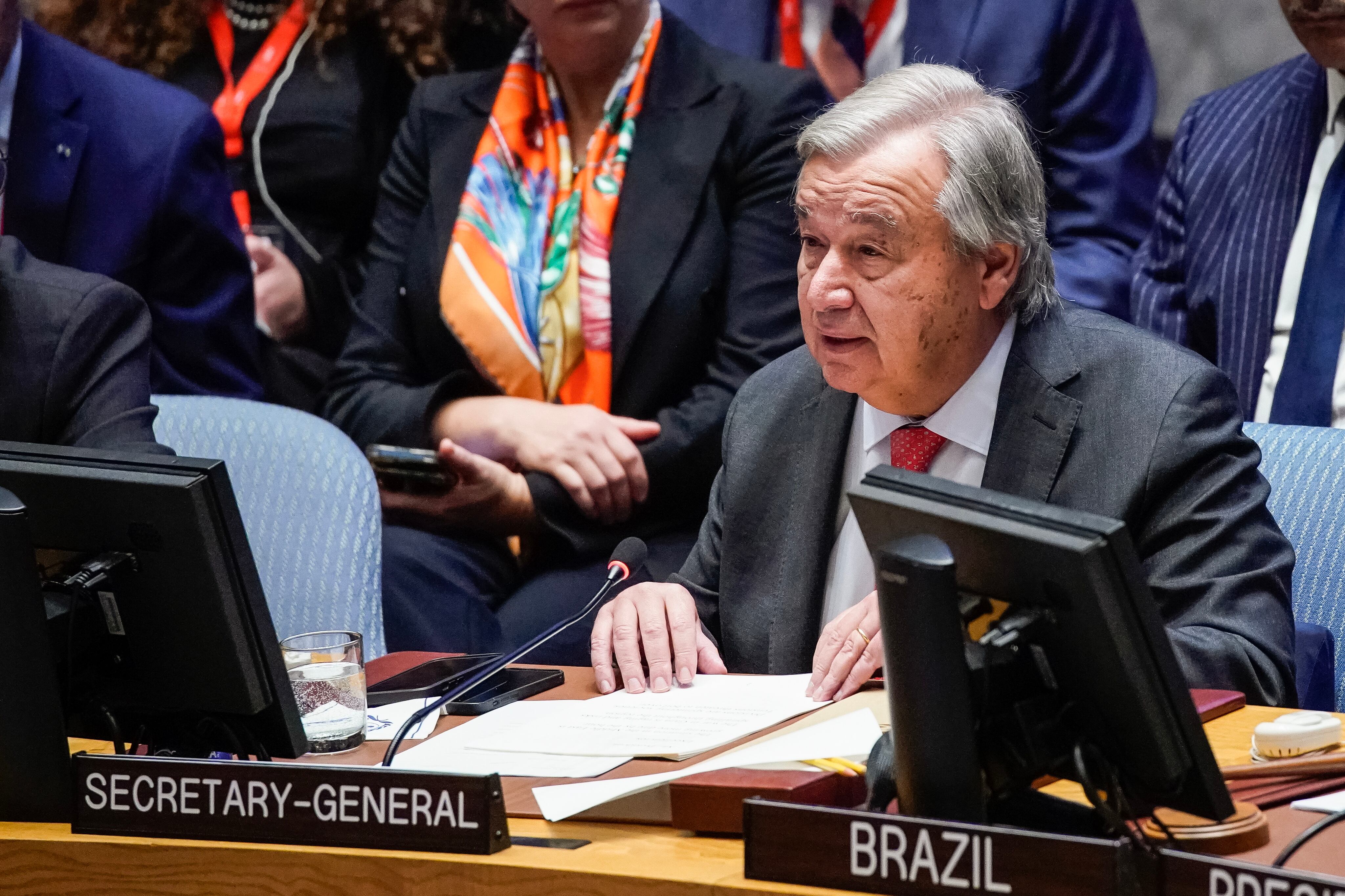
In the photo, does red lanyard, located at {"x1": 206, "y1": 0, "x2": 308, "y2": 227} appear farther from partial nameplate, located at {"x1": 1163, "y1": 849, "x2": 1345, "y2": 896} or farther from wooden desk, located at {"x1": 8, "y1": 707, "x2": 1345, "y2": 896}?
partial nameplate, located at {"x1": 1163, "y1": 849, "x2": 1345, "y2": 896}

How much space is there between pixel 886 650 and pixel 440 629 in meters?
1.81

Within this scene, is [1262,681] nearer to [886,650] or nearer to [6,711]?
[886,650]

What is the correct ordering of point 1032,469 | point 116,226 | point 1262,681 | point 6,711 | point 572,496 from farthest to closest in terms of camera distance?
1. point 116,226
2. point 572,496
3. point 1032,469
4. point 1262,681
5. point 6,711

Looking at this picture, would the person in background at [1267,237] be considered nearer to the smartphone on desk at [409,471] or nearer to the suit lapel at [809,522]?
the suit lapel at [809,522]

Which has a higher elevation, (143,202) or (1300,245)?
(143,202)

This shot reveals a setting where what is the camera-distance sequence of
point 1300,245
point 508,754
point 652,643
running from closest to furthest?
1. point 508,754
2. point 652,643
3. point 1300,245

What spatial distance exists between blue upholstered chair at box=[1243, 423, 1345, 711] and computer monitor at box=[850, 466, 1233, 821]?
3.16ft

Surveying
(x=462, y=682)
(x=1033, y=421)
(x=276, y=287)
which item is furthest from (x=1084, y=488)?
(x=276, y=287)

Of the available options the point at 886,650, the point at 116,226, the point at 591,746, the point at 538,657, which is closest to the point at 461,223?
the point at 116,226

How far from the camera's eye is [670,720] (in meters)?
1.56

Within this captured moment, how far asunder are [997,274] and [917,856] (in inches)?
39.7

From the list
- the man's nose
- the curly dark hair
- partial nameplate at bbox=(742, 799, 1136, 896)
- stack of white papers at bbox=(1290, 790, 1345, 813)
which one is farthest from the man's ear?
the curly dark hair

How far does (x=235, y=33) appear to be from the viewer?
3.50m

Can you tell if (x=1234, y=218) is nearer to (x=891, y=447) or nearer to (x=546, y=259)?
(x=891, y=447)
